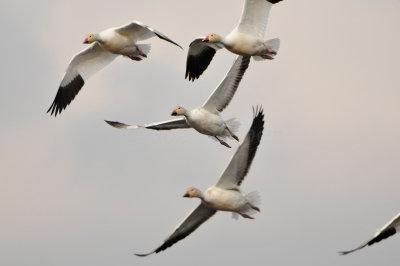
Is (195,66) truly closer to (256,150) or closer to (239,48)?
(239,48)

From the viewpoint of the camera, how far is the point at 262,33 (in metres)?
17.8

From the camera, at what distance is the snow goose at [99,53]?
19.1m

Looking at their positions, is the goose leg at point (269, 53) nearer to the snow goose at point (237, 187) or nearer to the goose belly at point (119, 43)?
the snow goose at point (237, 187)

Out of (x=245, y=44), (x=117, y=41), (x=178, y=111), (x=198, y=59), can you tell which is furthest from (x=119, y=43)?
(x=245, y=44)

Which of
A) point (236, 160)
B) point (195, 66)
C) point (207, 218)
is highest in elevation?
point (195, 66)

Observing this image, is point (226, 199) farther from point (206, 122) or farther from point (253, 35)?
point (253, 35)

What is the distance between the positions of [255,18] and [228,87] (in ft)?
5.92

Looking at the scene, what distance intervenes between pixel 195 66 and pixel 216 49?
0.66m

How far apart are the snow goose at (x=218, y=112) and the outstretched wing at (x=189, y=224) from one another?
1.50 metres

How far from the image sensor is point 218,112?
19141 millimetres

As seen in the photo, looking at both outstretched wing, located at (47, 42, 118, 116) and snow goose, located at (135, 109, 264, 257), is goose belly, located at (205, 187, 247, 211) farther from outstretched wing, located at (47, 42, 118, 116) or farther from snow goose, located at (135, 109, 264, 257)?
outstretched wing, located at (47, 42, 118, 116)

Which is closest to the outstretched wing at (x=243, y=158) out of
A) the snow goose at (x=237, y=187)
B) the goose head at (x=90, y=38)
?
the snow goose at (x=237, y=187)

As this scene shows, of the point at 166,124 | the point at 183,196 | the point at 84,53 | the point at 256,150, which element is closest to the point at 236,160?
the point at 256,150

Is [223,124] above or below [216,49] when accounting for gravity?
below
